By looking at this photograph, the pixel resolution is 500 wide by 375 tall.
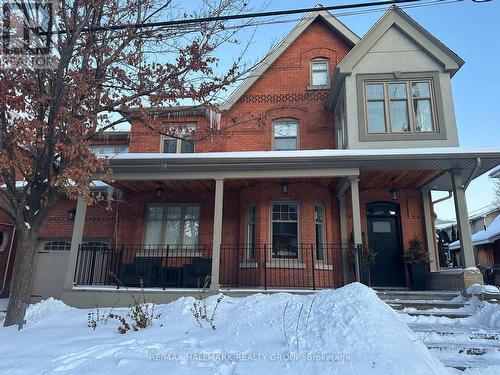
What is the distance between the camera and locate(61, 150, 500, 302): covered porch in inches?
358

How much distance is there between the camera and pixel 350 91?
10828 millimetres

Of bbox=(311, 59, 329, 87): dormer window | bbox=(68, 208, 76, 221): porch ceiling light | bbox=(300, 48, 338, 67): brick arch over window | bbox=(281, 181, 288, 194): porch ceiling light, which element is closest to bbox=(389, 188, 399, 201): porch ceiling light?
bbox=(281, 181, 288, 194): porch ceiling light

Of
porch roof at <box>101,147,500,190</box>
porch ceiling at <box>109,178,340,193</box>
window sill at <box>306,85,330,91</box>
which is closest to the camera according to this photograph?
porch roof at <box>101,147,500,190</box>

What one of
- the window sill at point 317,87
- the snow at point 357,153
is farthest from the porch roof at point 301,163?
the window sill at point 317,87

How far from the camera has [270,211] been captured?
11.0 meters

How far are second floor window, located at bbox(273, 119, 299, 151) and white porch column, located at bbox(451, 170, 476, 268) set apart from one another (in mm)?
5081

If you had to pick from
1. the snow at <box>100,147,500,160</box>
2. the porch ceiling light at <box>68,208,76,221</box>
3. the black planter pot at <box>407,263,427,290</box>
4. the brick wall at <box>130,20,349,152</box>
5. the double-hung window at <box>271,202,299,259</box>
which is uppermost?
the brick wall at <box>130,20,349,152</box>

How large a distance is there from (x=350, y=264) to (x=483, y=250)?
15.6 meters

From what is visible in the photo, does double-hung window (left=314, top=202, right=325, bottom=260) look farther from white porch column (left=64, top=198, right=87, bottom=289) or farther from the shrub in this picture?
white porch column (left=64, top=198, right=87, bottom=289)

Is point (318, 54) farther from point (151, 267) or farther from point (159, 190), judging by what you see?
point (151, 267)

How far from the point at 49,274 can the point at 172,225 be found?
428 centimetres

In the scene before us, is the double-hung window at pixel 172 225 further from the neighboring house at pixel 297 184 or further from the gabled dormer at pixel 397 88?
the gabled dormer at pixel 397 88

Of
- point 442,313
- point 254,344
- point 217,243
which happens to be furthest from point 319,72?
point 254,344

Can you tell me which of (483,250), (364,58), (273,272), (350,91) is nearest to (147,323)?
(273,272)
